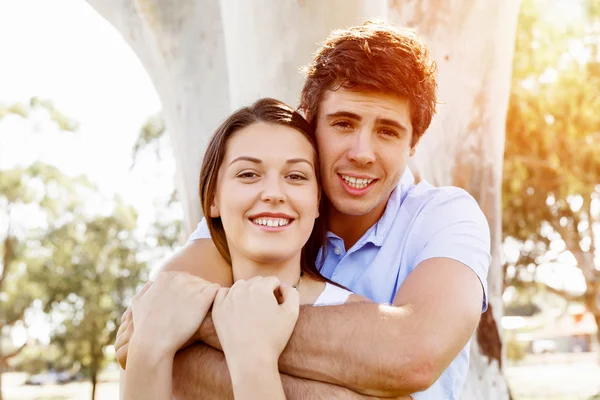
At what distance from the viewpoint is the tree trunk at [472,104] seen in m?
6.52

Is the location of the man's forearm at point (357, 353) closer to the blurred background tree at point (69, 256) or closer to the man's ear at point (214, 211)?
the man's ear at point (214, 211)

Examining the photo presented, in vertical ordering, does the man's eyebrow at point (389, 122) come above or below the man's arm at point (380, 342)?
above

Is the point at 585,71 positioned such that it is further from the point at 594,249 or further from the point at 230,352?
the point at 230,352

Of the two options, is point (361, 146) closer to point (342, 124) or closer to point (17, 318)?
point (342, 124)

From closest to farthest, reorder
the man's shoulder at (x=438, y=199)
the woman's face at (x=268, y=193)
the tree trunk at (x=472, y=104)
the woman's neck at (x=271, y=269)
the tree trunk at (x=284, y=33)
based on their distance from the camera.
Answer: the woman's face at (x=268, y=193) → the woman's neck at (x=271, y=269) → the man's shoulder at (x=438, y=199) → the tree trunk at (x=284, y=33) → the tree trunk at (x=472, y=104)

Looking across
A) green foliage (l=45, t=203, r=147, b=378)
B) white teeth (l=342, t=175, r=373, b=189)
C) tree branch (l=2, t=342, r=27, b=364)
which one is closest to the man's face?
white teeth (l=342, t=175, r=373, b=189)

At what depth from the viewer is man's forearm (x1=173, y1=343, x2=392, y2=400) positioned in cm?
199

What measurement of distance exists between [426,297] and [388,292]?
0.39 m

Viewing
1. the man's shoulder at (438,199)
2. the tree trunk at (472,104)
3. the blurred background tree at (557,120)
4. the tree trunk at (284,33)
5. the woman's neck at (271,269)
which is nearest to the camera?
the woman's neck at (271,269)

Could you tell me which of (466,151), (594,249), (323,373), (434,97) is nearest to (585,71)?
(594,249)

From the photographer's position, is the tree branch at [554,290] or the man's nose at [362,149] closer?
the man's nose at [362,149]

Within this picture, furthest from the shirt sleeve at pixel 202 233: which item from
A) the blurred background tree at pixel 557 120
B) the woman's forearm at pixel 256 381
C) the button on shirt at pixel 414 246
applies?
the blurred background tree at pixel 557 120

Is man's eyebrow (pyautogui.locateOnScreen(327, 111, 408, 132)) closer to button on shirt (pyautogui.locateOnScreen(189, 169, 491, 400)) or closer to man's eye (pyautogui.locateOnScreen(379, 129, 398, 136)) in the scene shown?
man's eye (pyautogui.locateOnScreen(379, 129, 398, 136))

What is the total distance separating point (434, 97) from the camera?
106 inches
